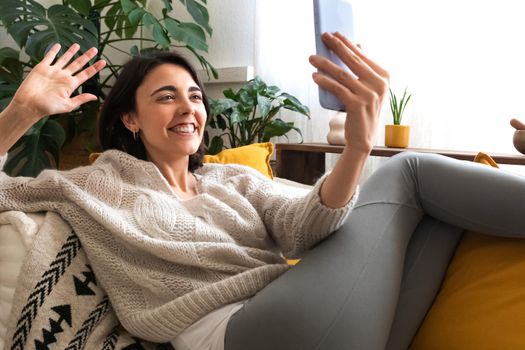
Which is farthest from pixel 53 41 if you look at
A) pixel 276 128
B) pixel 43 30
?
pixel 276 128

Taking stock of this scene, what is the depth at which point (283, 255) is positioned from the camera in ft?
4.34

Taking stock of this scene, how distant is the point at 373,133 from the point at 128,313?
1.90 ft

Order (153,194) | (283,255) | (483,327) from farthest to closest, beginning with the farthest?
(283,255) < (153,194) < (483,327)

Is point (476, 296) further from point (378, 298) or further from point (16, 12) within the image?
point (16, 12)

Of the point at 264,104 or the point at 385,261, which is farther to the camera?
the point at 264,104

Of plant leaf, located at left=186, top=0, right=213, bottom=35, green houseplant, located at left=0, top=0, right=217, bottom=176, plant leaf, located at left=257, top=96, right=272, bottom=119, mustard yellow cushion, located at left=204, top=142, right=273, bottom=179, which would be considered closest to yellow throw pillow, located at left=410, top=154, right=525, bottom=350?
mustard yellow cushion, located at left=204, top=142, right=273, bottom=179

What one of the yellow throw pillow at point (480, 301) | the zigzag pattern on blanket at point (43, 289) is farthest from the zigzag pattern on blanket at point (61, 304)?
the yellow throw pillow at point (480, 301)

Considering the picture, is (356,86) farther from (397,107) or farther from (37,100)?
(397,107)

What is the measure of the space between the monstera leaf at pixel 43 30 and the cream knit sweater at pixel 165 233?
1044 millimetres

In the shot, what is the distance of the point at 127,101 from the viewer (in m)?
1.41

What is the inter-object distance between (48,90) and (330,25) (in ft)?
1.95

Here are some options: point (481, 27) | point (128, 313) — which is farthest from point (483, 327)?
point (481, 27)

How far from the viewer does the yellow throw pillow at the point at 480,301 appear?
1.05 meters

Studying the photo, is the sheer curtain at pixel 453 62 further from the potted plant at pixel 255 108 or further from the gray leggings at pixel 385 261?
the gray leggings at pixel 385 261
